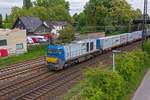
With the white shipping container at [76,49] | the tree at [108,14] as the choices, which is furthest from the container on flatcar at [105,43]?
the tree at [108,14]

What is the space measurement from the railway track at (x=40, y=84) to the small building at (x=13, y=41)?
12390 mm

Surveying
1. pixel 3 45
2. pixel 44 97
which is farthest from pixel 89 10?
pixel 44 97

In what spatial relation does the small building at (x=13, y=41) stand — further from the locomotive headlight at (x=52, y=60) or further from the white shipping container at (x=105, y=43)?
the locomotive headlight at (x=52, y=60)

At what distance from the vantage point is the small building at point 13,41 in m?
40.2

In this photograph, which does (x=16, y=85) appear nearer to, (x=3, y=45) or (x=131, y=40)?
(x=3, y=45)

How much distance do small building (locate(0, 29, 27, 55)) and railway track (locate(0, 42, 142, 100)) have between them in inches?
488

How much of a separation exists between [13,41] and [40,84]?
19361 millimetres

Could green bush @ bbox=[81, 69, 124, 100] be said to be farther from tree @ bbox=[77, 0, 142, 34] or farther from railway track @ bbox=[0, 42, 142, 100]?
tree @ bbox=[77, 0, 142, 34]

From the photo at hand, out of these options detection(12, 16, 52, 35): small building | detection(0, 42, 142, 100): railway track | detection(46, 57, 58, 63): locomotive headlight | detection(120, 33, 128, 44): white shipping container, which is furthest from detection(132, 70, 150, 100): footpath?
detection(12, 16, 52, 35): small building

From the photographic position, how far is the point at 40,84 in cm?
2405

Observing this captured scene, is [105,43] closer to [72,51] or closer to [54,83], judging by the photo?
[72,51]

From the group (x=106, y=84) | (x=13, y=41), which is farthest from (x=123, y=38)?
(x=106, y=84)

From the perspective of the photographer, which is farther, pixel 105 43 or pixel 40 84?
pixel 105 43

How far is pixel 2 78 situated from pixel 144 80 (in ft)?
43.6
